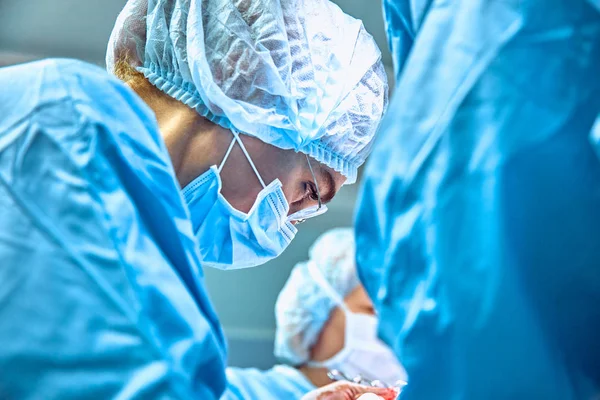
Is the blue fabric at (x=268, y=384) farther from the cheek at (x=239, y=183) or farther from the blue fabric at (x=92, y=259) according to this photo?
the blue fabric at (x=92, y=259)

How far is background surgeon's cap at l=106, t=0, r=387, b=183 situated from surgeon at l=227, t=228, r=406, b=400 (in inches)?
52.5

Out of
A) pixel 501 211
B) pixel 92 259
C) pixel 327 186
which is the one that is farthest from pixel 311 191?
pixel 501 211

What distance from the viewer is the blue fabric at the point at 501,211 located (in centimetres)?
56

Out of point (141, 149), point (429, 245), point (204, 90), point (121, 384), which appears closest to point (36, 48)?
point (204, 90)

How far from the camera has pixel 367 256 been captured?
664 millimetres

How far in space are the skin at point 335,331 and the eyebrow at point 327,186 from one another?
1193 mm

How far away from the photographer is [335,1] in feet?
7.23

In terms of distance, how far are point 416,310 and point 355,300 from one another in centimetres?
201

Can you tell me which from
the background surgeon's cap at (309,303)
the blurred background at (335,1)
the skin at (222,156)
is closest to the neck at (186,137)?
the skin at (222,156)

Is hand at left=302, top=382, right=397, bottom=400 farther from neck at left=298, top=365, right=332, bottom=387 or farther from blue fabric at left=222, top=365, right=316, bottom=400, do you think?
neck at left=298, top=365, right=332, bottom=387

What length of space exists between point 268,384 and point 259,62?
1.40m

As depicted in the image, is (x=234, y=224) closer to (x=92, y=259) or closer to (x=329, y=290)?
(x=92, y=259)

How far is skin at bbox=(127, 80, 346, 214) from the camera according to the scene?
119 centimetres

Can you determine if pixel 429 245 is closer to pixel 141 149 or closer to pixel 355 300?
pixel 141 149
